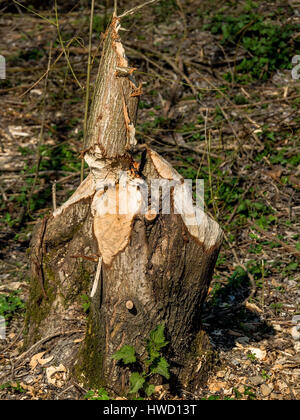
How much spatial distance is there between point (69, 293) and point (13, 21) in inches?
257

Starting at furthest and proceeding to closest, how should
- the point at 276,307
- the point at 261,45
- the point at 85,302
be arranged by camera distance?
1. the point at 261,45
2. the point at 276,307
3. the point at 85,302

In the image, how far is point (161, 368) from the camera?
2660mm

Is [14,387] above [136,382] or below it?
below

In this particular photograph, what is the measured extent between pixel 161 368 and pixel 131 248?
2.06 ft

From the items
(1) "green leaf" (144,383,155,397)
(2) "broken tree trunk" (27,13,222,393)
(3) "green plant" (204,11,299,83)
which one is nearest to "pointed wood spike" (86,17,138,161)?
(2) "broken tree trunk" (27,13,222,393)

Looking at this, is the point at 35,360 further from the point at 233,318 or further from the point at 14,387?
the point at 233,318

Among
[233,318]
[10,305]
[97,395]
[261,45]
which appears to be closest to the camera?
[97,395]

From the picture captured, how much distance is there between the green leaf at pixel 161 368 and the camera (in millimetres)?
2631

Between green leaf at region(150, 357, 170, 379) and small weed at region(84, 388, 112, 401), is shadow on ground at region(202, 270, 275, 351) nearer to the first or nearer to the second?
green leaf at region(150, 357, 170, 379)

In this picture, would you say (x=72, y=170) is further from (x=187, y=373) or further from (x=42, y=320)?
(x=187, y=373)

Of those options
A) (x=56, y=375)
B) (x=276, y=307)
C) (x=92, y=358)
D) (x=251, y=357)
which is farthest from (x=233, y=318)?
(x=56, y=375)

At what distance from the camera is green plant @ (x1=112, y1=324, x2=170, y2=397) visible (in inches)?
103

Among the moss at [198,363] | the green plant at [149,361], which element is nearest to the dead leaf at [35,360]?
the green plant at [149,361]

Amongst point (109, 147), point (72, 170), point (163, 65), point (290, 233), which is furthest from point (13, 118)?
point (109, 147)
